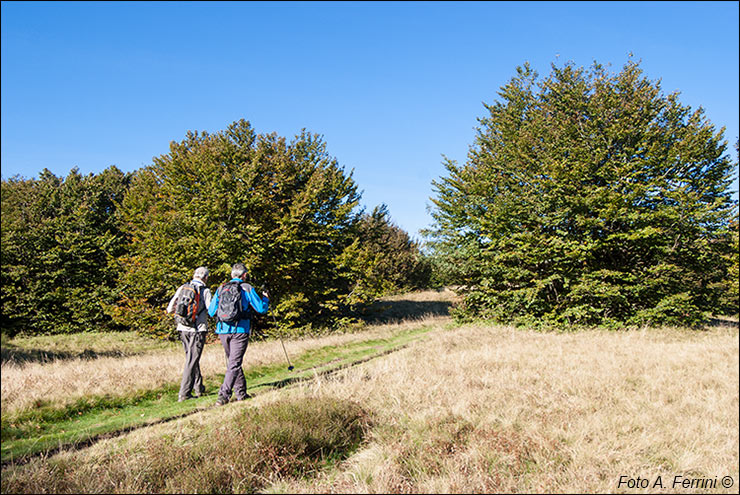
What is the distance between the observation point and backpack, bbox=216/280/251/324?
7309 millimetres

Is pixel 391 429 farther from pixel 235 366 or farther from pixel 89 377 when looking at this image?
pixel 89 377

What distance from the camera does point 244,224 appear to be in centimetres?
2172

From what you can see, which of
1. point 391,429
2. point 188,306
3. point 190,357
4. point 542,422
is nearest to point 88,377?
point 190,357

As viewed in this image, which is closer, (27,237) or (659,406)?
(27,237)

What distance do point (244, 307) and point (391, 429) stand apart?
11.5 feet

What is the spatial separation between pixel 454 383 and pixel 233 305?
14.1 ft

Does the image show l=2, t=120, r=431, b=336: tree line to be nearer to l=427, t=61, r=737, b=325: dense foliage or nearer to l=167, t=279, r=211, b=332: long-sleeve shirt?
l=427, t=61, r=737, b=325: dense foliage

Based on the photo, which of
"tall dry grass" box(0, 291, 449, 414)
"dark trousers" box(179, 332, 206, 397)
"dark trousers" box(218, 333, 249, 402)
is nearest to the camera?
"tall dry grass" box(0, 291, 449, 414)

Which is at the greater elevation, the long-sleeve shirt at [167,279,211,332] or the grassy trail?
the long-sleeve shirt at [167,279,211,332]

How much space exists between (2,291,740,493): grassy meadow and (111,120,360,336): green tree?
12179 millimetres

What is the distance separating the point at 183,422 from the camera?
19.6 ft

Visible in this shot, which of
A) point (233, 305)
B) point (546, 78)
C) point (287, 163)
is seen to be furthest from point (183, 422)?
point (546, 78)

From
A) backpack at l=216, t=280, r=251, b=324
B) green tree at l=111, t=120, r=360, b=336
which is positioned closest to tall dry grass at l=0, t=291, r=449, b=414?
backpack at l=216, t=280, r=251, b=324

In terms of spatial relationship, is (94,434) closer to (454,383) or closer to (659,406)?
(454,383)
